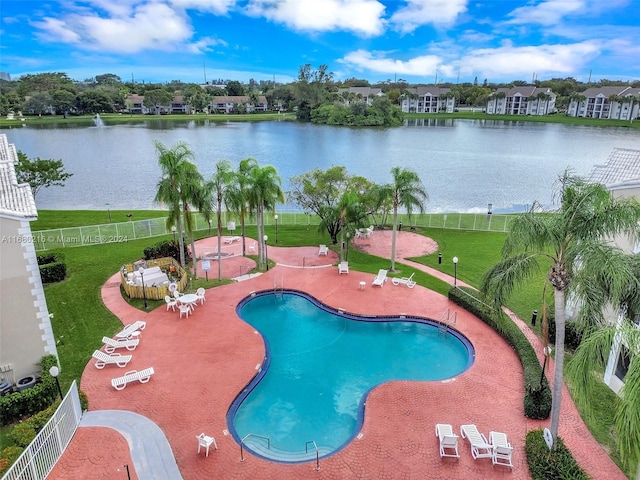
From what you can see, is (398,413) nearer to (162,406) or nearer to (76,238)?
(162,406)

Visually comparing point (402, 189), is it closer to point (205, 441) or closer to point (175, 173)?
point (175, 173)

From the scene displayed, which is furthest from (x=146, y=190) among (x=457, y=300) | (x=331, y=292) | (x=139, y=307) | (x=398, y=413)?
A: (x=398, y=413)

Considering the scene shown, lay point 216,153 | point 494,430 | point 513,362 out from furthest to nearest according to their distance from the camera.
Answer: point 216,153, point 513,362, point 494,430

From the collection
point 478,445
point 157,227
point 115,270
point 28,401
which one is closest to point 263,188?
point 115,270

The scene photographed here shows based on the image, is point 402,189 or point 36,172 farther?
point 36,172

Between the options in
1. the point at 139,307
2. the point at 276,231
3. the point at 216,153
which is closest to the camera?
the point at 139,307

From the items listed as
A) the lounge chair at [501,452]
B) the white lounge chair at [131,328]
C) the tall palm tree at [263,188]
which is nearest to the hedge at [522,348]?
the lounge chair at [501,452]

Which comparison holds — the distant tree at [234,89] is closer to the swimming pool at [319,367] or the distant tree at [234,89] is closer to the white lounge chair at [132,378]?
the swimming pool at [319,367]
